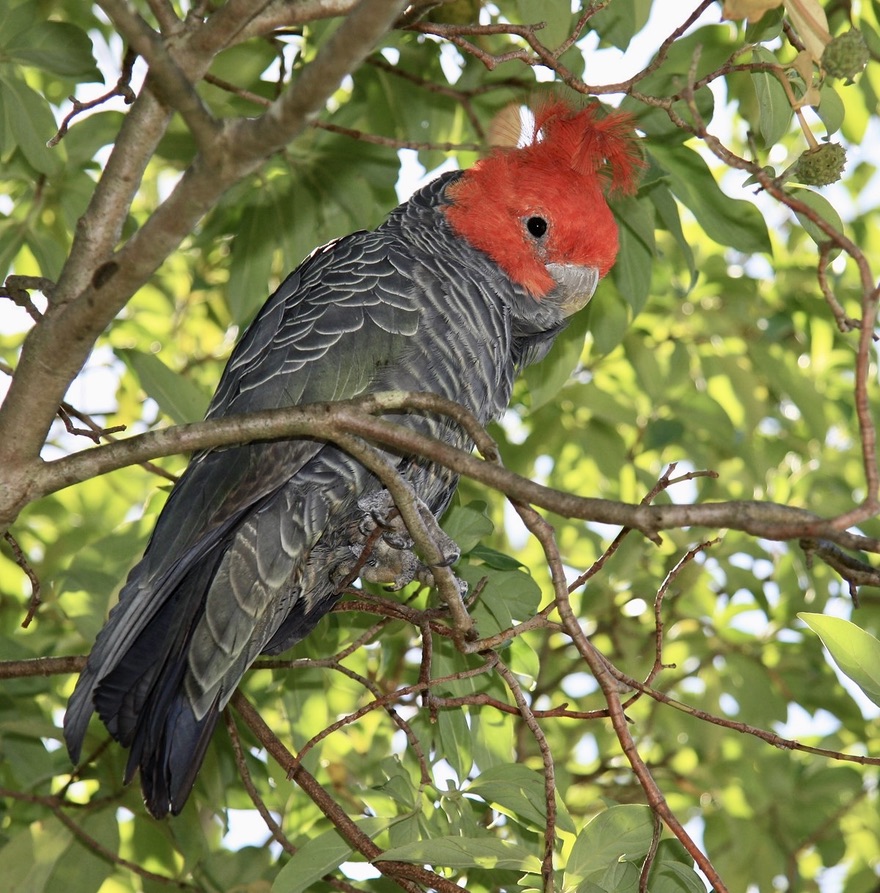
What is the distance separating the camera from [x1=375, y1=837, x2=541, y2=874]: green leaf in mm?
1759

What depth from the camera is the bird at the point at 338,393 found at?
7.82 feet

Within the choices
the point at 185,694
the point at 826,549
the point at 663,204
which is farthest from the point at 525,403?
the point at 826,549

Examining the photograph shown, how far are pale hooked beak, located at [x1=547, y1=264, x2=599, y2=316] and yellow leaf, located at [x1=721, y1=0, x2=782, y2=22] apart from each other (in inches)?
44.9

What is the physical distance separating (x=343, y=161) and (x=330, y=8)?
1.16 metres

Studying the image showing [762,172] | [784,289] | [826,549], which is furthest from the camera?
[784,289]

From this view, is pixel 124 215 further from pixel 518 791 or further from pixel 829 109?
pixel 829 109

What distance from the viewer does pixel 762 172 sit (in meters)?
1.68

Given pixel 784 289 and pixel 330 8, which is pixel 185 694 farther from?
pixel 784 289

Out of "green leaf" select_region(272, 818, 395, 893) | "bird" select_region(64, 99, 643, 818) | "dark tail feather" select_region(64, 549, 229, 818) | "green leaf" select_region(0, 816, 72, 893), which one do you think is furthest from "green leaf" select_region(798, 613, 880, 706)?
"green leaf" select_region(0, 816, 72, 893)

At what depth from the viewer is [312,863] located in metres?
1.98

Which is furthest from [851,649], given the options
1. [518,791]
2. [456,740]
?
[456,740]

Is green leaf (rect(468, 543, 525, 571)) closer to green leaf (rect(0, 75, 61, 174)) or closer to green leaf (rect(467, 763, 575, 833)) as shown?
green leaf (rect(467, 763, 575, 833))

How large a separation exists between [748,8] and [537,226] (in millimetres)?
1191

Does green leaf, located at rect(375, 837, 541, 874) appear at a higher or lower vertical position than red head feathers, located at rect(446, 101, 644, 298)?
lower
